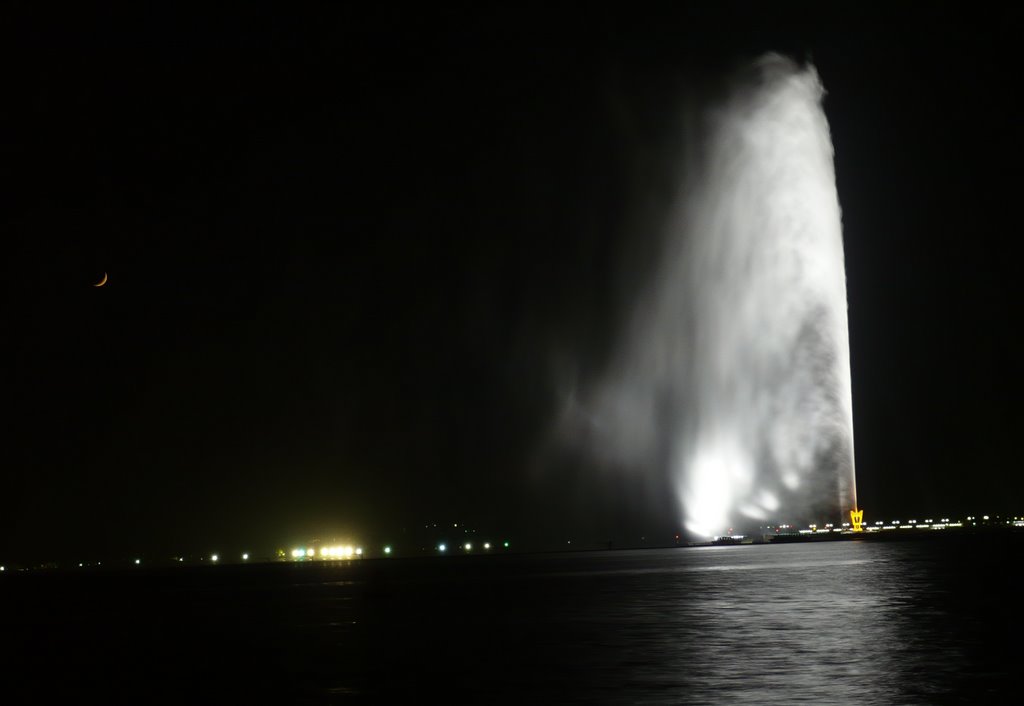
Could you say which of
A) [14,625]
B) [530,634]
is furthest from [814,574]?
[14,625]

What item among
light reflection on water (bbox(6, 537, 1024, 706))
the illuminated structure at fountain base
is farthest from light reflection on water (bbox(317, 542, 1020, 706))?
the illuminated structure at fountain base

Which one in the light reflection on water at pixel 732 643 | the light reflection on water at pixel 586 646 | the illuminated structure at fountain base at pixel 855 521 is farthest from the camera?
the illuminated structure at fountain base at pixel 855 521

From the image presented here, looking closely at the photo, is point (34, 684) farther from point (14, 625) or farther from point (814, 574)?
point (814, 574)

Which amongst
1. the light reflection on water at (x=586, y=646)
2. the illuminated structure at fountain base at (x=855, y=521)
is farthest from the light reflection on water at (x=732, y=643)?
the illuminated structure at fountain base at (x=855, y=521)

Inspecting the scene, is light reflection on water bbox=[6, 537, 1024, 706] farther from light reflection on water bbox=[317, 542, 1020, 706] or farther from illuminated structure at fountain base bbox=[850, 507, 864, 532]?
illuminated structure at fountain base bbox=[850, 507, 864, 532]

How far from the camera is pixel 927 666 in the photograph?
21531mm

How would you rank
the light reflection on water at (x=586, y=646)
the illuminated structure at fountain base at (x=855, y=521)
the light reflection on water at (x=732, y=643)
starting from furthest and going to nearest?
the illuminated structure at fountain base at (x=855, y=521)
the light reflection on water at (x=586, y=646)
the light reflection on water at (x=732, y=643)

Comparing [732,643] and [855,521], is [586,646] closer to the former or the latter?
[732,643]

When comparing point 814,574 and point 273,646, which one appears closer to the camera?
point 273,646

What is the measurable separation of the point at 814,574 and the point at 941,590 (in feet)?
41.5

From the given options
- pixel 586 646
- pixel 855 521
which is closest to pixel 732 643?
pixel 586 646

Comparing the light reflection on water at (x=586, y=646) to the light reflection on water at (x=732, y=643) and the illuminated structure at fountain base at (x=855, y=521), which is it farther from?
the illuminated structure at fountain base at (x=855, y=521)

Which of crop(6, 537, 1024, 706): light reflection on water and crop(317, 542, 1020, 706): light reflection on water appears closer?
crop(317, 542, 1020, 706): light reflection on water

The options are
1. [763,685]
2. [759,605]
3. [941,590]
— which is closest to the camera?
[763,685]
